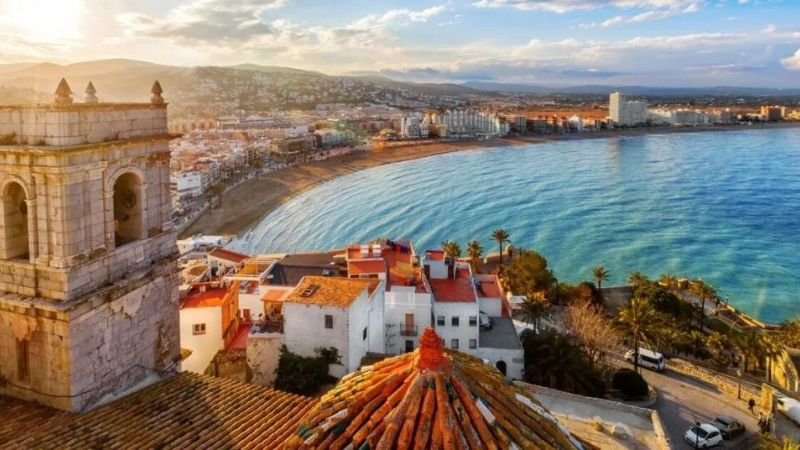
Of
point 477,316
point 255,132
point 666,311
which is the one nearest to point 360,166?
point 255,132

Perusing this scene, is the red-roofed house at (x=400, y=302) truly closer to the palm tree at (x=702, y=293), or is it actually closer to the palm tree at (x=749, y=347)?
the palm tree at (x=749, y=347)

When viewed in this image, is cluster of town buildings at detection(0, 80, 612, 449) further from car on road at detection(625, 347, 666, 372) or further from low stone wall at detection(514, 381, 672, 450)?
car on road at detection(625, 347, 666, 372)

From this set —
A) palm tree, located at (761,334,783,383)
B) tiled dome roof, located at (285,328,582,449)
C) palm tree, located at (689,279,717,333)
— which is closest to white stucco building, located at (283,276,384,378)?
tiled dome roof, located at (285,328,582,449)

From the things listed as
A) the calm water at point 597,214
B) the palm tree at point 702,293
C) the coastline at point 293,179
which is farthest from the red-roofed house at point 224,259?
the palm tree at point 702,293

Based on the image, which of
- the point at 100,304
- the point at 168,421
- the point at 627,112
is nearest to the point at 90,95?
the point at 100,304

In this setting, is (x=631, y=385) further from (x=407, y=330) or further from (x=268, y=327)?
(x=268, y=327)
